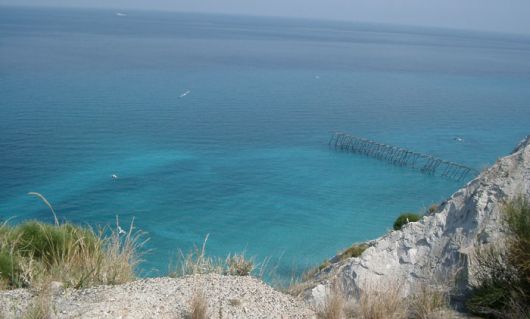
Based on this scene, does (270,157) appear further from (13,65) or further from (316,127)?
(13,65)

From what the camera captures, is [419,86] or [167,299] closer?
[167,299]

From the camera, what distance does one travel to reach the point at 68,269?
7176 millimetres

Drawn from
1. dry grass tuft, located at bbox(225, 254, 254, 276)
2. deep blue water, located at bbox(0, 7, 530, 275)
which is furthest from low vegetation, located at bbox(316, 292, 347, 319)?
deep blue water, located at bbox(0, 7, 530, 275)

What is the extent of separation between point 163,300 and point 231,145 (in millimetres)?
39644

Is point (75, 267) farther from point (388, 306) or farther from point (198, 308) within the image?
point (388, 306)

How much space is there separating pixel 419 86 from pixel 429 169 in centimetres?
4218

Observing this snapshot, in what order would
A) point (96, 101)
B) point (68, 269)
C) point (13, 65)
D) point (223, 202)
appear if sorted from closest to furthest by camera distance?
point (68, 269), point (223, 202), point (96, 101), point (13, 65)

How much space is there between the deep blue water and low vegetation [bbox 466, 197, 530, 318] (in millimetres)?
9316

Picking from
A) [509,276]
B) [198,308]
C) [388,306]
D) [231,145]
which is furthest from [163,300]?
[231,145]

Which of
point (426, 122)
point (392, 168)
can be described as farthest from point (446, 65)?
point (392, 168)

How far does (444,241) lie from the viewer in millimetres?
9242

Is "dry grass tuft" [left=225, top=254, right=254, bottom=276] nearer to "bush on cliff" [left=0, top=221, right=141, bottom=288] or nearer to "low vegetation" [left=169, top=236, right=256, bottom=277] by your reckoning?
"low vegetation" [left=169, top=236, right=256, bottom=277]

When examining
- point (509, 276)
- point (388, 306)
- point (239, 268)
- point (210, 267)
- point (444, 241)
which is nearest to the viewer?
point (388, 306)

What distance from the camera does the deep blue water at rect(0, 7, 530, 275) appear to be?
3092 cm
